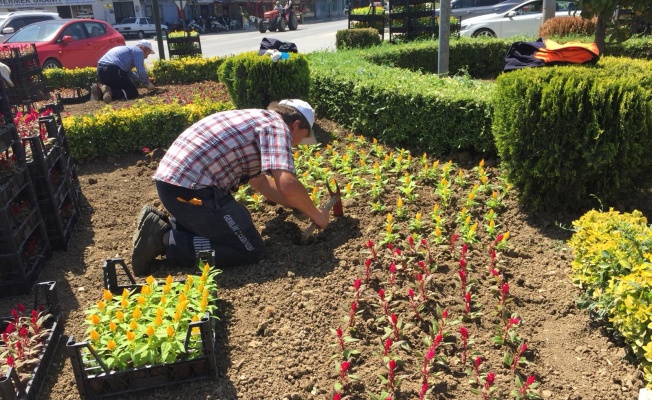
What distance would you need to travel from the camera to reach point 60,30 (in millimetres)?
13523

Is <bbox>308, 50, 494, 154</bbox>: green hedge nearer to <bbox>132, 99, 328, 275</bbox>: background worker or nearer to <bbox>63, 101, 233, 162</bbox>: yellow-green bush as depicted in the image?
<bbox>63, 101, 233, 162</bbox>: yellow-green bush

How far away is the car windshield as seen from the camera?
→ 1338 centimetres

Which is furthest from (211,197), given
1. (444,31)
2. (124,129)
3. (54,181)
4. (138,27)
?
(138,27)

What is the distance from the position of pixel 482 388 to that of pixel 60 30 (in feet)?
46.1

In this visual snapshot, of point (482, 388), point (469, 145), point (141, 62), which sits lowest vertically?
point (482, 388)

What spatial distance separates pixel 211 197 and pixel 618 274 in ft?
8.38

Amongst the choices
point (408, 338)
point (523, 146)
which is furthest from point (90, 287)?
point (523, 146)

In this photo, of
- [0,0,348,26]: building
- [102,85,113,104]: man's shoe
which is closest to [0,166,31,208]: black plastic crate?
[102,85,113,104]: man's shoe

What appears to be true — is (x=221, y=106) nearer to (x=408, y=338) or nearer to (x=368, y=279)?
(x=368, y=279)

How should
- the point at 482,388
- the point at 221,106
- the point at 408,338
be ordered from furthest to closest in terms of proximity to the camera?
the point at 221,106 → the point at 408,338 → the point at 482,388

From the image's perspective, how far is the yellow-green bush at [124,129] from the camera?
258 inches

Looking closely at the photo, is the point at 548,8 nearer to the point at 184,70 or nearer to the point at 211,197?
the point at 184,70

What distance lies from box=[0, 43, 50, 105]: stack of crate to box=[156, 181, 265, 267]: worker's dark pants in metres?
6.36

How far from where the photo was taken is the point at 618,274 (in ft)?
9.68
